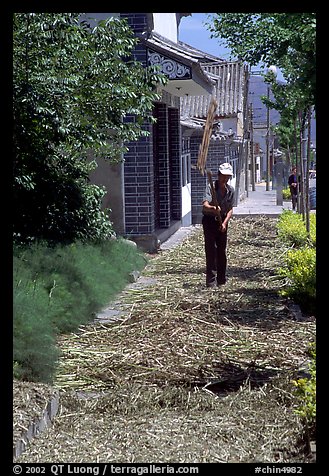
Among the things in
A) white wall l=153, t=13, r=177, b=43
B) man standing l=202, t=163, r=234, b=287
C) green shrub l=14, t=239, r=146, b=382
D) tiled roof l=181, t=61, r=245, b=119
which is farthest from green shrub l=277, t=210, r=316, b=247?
tiled roof l=181, t=61, r=245, b=119

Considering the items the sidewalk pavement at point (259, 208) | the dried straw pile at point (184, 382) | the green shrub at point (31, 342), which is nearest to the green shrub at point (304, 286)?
the dried straw pile at point (184, 382)

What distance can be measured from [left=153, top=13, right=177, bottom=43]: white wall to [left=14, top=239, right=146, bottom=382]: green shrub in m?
5.92

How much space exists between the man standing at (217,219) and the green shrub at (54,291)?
123cm

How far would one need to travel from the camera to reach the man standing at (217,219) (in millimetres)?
11109

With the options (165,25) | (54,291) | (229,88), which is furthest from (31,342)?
(229,88)

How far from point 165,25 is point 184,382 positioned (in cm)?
1298

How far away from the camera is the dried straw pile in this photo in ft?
17.9

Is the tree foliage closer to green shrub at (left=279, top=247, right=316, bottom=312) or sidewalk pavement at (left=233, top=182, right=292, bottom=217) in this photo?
green shrub at (left=279, top=247, right=316, bottom=312)

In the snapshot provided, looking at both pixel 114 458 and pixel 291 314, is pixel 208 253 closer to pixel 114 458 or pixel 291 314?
pixel 291 314

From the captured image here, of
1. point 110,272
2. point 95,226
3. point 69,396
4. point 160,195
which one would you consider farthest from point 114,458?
point 160,195

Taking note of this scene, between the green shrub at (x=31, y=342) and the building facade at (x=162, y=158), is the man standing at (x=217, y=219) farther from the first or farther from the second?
the green shrub at (x=31, y=342)

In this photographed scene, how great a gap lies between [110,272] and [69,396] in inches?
184

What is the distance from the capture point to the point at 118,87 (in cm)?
938

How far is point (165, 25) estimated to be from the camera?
18562mm
